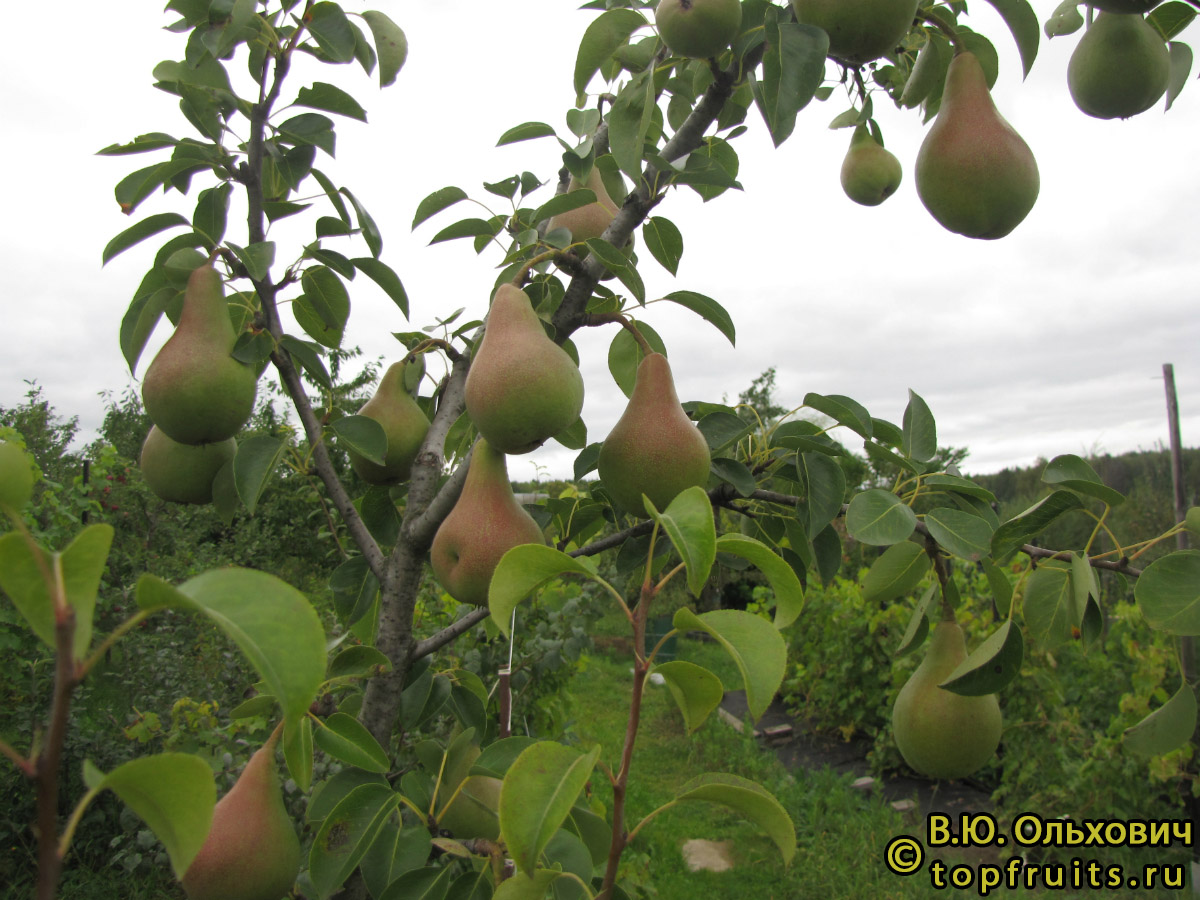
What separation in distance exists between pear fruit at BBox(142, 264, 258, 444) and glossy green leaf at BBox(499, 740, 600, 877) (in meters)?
0.66

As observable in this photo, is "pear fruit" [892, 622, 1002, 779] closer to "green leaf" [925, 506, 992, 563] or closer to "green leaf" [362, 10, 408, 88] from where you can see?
"green leaf" [925, 506, 992, 563]

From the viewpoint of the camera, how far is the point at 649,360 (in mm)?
964

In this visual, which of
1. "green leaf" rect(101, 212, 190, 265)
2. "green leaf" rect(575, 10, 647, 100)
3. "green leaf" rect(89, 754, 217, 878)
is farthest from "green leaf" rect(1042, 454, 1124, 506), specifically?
"green leaf" rect(101, 212, 190, 265)

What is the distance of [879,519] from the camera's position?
88cm

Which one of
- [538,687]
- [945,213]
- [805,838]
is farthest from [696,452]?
[805,838]

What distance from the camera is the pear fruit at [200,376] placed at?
3.17 ft

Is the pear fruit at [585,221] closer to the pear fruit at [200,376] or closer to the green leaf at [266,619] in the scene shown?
the pear fruit at [200,376]

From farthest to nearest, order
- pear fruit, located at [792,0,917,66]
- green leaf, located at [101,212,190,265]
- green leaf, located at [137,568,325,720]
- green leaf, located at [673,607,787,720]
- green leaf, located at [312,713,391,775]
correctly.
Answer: green leaf, located at [101,212,190,265] < green leaf, located at [312,713,391,775] < pear fruit, located at [792,0,917,66] < green leaf, located at [673,607,787,720] < green leaf, located at [137,568,325,720]

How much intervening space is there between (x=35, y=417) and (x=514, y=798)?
6977 mm

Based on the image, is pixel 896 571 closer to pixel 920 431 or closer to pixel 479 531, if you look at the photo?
pixel 920 431

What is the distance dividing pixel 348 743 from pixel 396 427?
1.69ft

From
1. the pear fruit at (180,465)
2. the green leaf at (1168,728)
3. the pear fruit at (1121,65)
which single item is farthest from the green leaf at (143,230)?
the green leaf at (1168,728)

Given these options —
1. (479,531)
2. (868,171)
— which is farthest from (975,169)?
(479,531)

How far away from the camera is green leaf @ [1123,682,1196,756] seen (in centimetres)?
90
